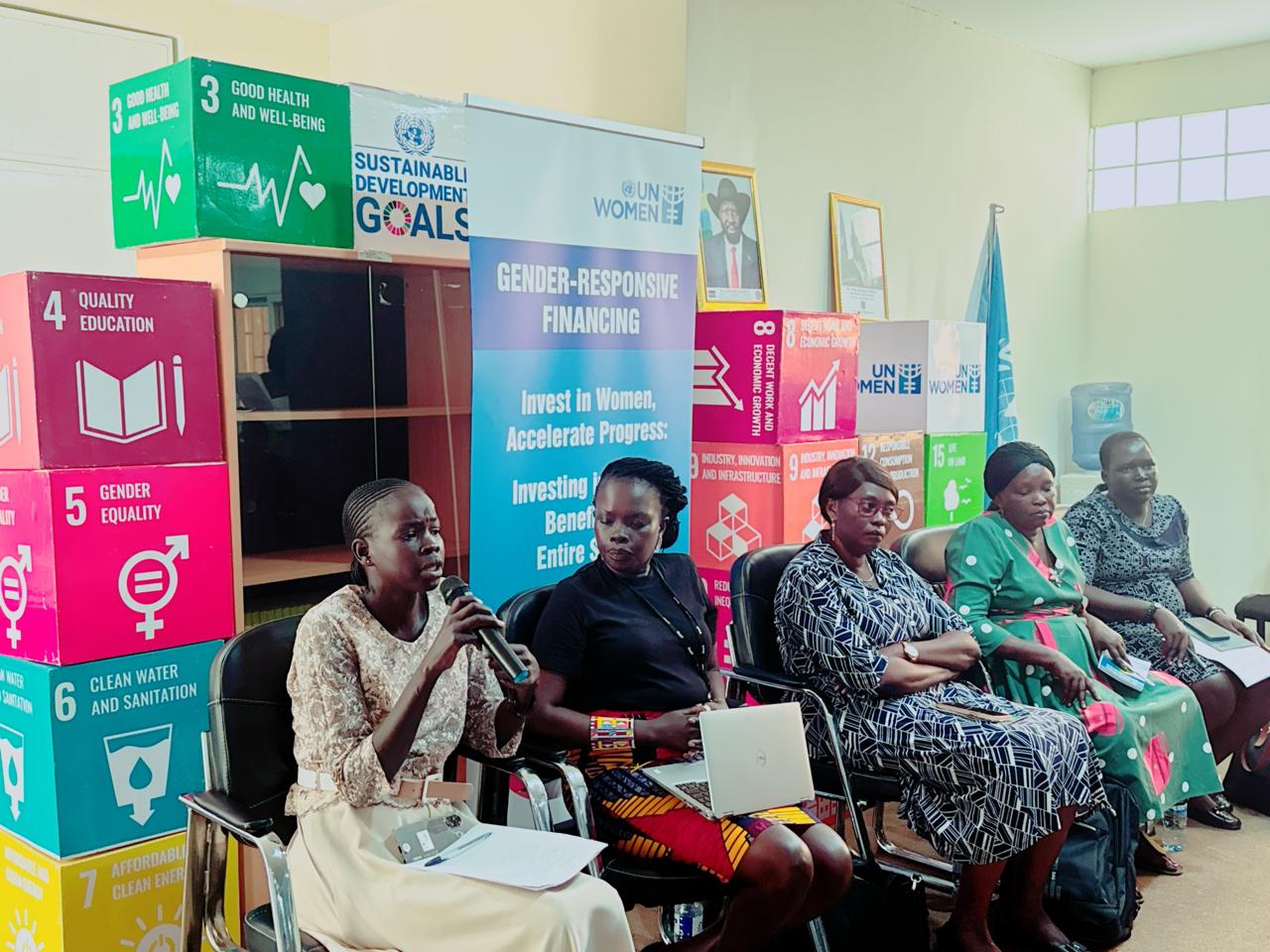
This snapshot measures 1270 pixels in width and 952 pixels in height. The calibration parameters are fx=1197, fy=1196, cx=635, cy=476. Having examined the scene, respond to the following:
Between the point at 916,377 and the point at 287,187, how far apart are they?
8.10 feet

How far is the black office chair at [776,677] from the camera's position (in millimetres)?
2793

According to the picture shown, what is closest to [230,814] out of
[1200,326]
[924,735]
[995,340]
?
[924,735]

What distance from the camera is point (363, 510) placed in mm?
2146

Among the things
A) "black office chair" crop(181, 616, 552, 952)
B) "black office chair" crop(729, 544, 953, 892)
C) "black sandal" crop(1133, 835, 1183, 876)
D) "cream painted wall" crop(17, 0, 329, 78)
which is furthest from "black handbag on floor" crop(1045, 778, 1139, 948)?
"cream painted wall" crop(17, 0, 329, 78)

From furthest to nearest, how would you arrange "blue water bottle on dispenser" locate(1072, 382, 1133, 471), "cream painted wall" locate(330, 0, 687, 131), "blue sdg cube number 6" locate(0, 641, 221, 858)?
"blue water bottle on dispenser" locate(1072, 382, 1133, 471) < "cream painted wall" locate(330, 0, 687, 131) < "blue sdg cube number 6" locate(0, 641, 221, 858)

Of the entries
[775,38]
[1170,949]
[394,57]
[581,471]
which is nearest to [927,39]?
[775,38]

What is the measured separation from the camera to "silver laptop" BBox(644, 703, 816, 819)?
2262mm

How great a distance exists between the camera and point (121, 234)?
109 inches

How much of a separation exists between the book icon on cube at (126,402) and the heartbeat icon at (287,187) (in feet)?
1.35

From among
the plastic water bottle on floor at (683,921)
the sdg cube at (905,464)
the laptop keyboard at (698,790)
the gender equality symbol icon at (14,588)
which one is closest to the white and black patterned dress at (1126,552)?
the sdg cube at (905,464)

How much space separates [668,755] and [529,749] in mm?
330

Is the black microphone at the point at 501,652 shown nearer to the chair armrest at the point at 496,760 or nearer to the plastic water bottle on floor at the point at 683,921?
the chair armrest at the point at 496,760

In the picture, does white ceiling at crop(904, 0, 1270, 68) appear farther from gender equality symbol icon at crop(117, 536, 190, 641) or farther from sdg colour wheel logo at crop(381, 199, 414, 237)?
gender equality symbol icon at crop(117, 536, 190, 641)

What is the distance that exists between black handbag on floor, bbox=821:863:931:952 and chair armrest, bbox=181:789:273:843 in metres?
1.32
